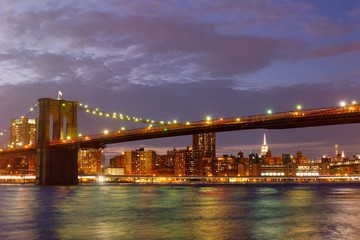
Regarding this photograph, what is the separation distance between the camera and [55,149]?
93.9 meters

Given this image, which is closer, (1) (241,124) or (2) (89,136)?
(1) (241,124)

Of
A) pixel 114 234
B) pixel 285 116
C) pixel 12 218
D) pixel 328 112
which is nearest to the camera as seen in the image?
pixel 114 234

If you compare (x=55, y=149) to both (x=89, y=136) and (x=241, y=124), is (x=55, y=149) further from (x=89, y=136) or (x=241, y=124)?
(x=241, y=124)

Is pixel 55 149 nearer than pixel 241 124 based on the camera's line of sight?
No

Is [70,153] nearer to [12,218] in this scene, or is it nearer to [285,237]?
[12,218]

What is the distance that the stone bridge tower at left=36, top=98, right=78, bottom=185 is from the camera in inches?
3671

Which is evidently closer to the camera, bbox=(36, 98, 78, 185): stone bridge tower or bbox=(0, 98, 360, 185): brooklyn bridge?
bbox=(0, 98, 360, 185): brooklyn bridge

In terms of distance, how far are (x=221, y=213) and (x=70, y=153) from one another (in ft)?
226

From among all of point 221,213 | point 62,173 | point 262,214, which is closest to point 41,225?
point 221,213

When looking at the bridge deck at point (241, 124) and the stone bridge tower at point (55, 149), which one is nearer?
the bridge deck at point (241, 124)

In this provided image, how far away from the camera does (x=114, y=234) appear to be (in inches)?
926

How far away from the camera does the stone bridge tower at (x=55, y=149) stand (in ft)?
306

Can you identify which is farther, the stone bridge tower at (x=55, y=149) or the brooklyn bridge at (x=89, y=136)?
the stone bridge tower at (x=55, y=149)

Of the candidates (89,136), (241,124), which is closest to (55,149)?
(89,136)
